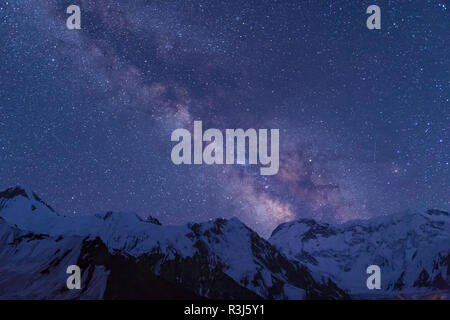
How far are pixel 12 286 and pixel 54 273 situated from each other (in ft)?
44.6

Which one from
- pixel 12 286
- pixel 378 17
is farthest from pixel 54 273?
pixel 378 17

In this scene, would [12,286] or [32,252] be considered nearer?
[12,286]

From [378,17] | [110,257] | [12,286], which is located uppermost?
[378,17]

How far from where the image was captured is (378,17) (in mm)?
27047
